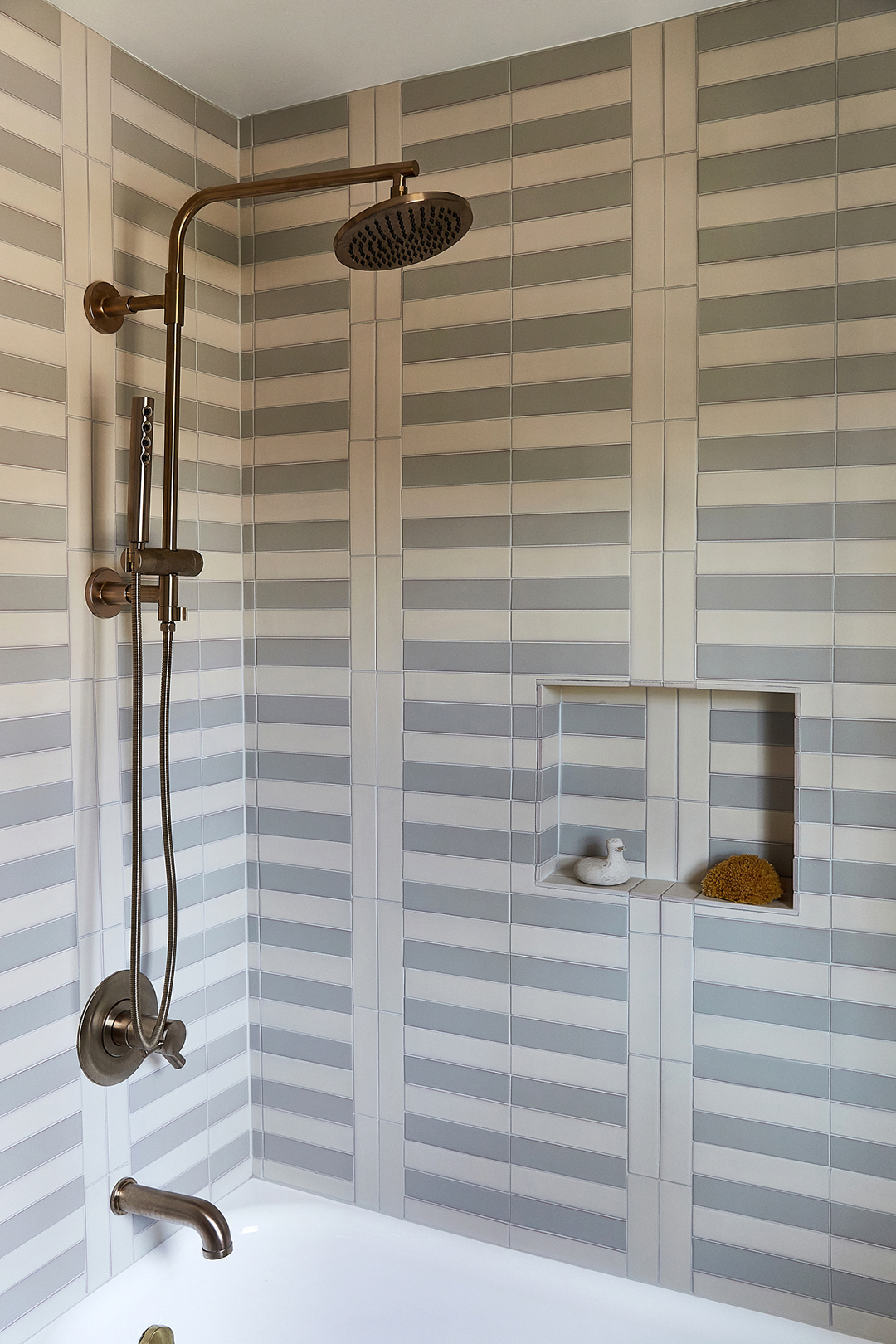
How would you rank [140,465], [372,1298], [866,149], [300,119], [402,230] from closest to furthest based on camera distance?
[402,230] → [866,149] → [140,465] → [372,1298] → [300,119]

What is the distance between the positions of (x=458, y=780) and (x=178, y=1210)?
2.77 ft

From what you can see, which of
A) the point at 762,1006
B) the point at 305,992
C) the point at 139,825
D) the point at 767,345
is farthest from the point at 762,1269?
the point at 767,345

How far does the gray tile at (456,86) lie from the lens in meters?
1.76

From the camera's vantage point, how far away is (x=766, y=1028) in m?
1.63

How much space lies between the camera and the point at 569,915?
1761 millimetres

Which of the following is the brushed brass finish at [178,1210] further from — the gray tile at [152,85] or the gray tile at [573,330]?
the gray tile at [152,85]

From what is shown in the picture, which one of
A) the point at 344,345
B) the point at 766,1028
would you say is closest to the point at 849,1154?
the point at 766,1028

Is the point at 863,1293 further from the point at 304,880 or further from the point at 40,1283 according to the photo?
the point at 40,1283

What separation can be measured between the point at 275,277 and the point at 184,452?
0.40m

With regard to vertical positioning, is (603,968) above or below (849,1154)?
above

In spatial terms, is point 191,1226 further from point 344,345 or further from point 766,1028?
point 344,345

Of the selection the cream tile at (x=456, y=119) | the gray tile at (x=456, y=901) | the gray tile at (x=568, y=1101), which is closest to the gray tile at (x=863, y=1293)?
the gray tile at (x=568, y=1101)

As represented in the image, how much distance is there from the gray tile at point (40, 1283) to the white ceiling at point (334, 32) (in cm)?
18

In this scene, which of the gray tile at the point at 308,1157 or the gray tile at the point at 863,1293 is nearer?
the gray tile at the point at 863,1293
